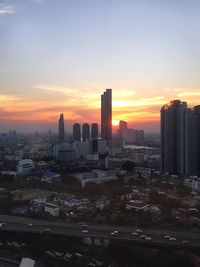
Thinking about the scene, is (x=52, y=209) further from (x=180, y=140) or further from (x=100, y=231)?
(x=180, y=140)

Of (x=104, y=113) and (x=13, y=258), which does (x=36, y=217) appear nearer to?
(x=13, y=258)

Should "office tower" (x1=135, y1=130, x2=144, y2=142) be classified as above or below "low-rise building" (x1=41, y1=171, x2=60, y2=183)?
above

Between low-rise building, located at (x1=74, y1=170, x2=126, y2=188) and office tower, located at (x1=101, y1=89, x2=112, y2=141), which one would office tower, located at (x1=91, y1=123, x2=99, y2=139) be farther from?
low-rise building, located at (x1=74, y1=170, x2=126, y2=188)

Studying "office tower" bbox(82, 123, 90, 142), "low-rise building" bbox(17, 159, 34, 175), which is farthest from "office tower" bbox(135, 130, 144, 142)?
"low-rise building" bbox(17, 159, 34, 175)

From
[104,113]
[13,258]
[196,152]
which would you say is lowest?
[13,258]

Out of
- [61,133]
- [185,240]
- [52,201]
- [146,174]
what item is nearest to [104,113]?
[61,133]
